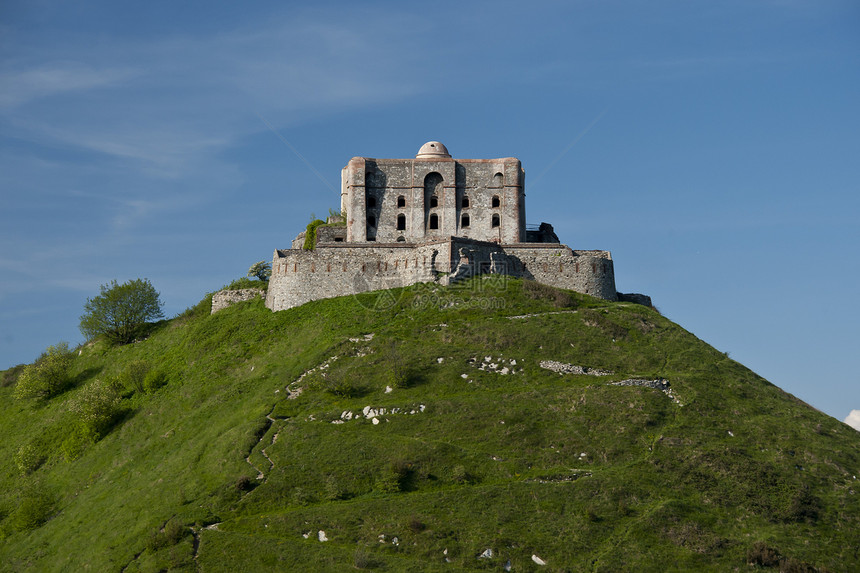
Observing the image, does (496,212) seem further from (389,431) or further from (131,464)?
(131,464)

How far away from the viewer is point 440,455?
5534cm

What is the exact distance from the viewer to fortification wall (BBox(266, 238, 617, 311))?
79688 millimetres

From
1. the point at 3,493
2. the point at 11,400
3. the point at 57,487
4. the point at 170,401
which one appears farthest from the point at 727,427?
the point at 11,400

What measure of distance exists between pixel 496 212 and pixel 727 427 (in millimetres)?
36922

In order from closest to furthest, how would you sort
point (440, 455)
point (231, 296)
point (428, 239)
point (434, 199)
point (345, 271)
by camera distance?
point (440, 455)
point (345, 271)
point (428, 239)
point (231, 296)
point (434, 199)

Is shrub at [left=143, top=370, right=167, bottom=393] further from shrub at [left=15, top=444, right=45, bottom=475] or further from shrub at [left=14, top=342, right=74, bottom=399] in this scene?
shrub at [left=14, top=342, right=74, bottom=399]

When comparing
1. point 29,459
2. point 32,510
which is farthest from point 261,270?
point 32,510

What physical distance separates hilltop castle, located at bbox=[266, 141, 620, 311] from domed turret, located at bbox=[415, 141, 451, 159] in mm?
106

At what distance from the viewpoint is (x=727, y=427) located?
59906 mm

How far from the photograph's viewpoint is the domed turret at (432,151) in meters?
92.9

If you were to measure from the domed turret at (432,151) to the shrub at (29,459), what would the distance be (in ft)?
151

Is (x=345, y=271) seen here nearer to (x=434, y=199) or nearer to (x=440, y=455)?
(x=434, y=199)

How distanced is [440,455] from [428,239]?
31029 millimetres

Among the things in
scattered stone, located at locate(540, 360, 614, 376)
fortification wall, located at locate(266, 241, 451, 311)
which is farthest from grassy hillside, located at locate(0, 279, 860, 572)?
fortification wall, located at locate(266, 241, 451, 311)
